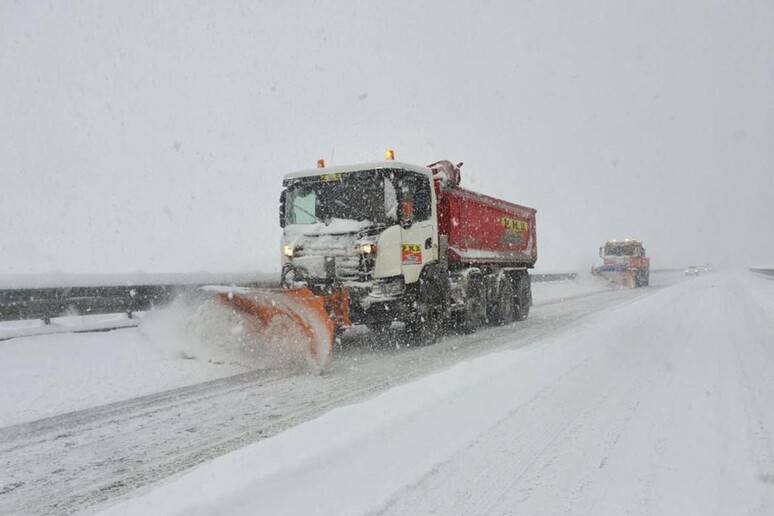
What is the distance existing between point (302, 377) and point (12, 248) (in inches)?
2557

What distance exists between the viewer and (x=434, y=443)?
371 cm

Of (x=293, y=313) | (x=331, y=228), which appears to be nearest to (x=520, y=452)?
(x=293, y=313)

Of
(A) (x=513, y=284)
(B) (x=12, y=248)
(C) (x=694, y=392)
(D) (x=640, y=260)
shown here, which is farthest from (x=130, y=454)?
(B) (x=12, y=248)

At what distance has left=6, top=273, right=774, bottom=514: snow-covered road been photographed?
2.94 meters

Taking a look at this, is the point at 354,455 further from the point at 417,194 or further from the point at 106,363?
the point at 417,194

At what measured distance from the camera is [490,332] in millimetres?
11156

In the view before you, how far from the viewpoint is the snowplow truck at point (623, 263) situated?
95.8ft

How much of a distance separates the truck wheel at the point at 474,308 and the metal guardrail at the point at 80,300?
12.2 ft

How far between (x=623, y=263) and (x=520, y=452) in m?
28.1

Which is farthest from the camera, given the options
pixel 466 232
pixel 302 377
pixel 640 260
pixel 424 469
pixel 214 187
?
pixel 214 187

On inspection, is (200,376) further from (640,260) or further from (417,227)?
(640,260)

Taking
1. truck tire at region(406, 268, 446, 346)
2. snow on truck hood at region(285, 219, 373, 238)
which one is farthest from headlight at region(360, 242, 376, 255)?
truck tire at region(406, 268, 446, 346)

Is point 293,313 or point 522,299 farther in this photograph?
point 522,299

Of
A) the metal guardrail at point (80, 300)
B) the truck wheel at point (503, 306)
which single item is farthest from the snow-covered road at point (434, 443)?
the truck wheel at point (503, 306)
